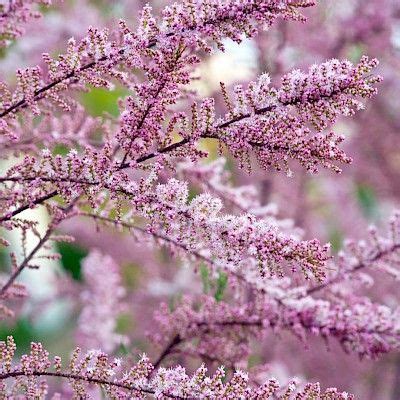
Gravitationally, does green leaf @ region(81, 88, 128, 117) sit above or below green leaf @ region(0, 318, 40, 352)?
above

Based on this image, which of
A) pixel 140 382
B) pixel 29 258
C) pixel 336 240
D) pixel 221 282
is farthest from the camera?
pixel 336 240

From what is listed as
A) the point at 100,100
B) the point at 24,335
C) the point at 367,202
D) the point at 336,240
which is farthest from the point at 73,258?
the point at 367,202

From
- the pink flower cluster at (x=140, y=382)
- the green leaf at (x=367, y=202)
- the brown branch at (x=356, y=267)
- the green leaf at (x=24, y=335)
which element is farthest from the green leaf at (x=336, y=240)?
the pink flower cluster at (x=140, y=382)

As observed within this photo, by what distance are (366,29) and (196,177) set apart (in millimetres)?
1639

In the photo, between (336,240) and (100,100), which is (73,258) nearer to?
(100,100)

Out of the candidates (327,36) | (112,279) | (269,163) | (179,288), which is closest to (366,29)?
(327,36)

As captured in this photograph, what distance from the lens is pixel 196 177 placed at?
158cm

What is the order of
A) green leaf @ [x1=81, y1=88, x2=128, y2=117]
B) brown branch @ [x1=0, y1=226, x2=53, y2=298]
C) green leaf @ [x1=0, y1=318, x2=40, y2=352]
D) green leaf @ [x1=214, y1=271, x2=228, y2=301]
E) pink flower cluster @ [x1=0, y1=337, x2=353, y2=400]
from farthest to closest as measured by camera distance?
1. green leaf @ [x1=0, y1=318, x2=40, y2=352]
2. green leaf @ [x1=81, y1=88, x2=128, y2=117]
3. green leaf @ [x1=214, y1=271, x2=228, y2=301]
4. brown branch @ [x1=0, y1=226, x2=53, y2=298]
5. pink flower cluster @ [x1=0, y1=337, x2=353, y2=400]

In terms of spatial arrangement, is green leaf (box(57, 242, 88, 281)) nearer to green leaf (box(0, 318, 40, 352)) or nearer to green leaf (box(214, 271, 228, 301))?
green leaf (box(0, 318, 40, 352))

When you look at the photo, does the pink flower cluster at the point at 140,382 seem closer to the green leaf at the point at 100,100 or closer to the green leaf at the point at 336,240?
the green leaf at the point at 100,100

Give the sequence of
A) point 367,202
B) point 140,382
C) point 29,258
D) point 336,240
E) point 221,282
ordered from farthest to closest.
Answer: point 367,202, point 336,240, point 221,282, point 29,258, point 140,382

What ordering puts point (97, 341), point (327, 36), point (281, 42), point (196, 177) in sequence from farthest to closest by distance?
1. point (327, 36)
2. point (281, 42)
3. point (97, 341)
4. point (196, 177)

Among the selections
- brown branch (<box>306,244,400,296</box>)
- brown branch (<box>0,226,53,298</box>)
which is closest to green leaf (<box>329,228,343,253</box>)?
brown branch (<box>306,244,400,296</box>)

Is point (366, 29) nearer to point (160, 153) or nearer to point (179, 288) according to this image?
point (179, 288)
